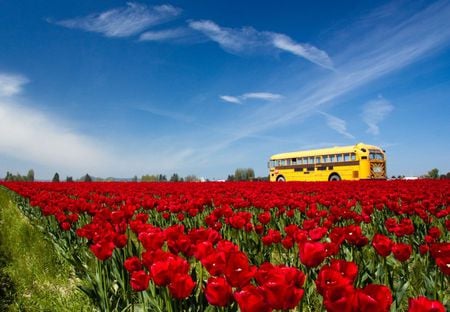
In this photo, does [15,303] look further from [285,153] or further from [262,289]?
[285,153]

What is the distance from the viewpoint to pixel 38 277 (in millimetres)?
4727

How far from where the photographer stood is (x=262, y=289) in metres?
1.60

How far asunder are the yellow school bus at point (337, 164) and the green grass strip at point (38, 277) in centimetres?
2549

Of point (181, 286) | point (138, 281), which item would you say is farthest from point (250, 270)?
point (138, 281)

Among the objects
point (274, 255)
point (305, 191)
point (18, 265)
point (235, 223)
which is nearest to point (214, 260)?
point (235, 223)

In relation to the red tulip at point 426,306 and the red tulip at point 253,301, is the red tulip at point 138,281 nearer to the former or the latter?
the red tulip at point 253,301

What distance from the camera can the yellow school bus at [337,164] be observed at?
2838 centimetres

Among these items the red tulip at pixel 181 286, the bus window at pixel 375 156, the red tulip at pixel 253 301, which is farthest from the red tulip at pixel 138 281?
the bus window at pixel 375 156

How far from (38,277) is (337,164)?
90.4 ft

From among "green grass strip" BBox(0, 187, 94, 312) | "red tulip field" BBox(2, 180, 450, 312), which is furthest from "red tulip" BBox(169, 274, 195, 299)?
"green grass strip" BBox(0, 187, 94, 312)

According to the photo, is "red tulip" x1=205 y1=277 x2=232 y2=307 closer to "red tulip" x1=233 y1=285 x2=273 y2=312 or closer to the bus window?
"red tulip" x1=233 y1=285 x2=273 y2=312

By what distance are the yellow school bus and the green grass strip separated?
2549 centimetres

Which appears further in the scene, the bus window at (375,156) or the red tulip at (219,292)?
the bus window at (375,156)

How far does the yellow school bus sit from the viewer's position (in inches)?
1117
